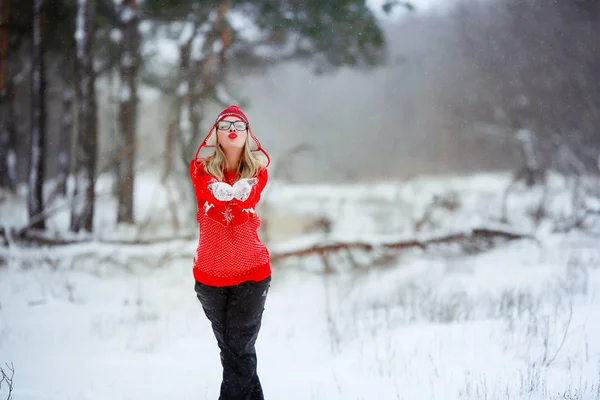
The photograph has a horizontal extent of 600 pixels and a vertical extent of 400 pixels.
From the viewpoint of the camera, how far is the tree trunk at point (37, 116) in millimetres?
7498

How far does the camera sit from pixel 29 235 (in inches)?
274

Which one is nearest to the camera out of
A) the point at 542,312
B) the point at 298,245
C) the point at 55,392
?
the point at 55,392

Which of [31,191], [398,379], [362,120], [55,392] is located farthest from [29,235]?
[362,120]

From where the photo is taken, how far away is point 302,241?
6.77 meters

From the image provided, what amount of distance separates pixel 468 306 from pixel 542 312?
69 centimetres

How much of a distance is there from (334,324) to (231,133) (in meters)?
2.50

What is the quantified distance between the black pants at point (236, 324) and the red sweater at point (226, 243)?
0.06 m

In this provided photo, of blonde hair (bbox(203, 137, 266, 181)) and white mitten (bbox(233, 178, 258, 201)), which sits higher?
blonde hair (bbox(203, 137, 266, 181))

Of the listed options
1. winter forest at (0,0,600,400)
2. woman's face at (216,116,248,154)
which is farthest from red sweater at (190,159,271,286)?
winter forest at (0,0,600,400)

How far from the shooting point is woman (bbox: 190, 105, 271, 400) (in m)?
2.29

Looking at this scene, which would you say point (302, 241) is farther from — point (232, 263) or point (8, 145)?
point (8, 145)

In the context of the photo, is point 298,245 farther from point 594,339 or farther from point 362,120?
point 362,120

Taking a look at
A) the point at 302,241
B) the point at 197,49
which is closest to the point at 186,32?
the point at 197,49

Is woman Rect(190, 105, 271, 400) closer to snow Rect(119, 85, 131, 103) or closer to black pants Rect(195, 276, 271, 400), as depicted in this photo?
black pants Rect(195, 276, 271, 400)
